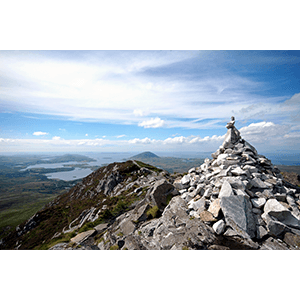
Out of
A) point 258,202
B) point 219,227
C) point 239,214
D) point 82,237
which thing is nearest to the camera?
point 219,227

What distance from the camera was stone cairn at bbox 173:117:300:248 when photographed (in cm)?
591

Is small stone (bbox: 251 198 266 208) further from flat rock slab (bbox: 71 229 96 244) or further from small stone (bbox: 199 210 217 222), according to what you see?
flat rock slab (bbox: 71 229 96 244)

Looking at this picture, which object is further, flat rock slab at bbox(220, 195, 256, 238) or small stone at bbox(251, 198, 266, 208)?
small stone at bbox(251, 198, 266, 208)

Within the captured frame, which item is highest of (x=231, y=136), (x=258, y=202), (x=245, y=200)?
(x=231, y=136)

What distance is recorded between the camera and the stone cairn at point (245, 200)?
19.4ft

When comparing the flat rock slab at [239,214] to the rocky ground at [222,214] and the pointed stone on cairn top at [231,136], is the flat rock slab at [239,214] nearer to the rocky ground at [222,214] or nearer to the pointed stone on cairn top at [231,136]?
the rocky ground at [222,214]

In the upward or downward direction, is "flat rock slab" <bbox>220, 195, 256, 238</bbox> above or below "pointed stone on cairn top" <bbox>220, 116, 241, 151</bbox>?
below

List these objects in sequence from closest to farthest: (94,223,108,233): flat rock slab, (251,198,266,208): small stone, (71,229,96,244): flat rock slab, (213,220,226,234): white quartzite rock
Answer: (213,220,226,234): white quartzite rock → (251,198,266,208): small stone → (71,229,96,244): flat rock slab → (94,223,108,233): flat rock slab

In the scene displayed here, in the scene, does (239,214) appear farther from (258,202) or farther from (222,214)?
(258,202)

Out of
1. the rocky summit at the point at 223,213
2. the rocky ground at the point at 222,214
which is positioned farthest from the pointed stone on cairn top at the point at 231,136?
the rocky ground at the point at 222,214

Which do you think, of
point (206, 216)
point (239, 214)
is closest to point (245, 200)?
point (239, 214)

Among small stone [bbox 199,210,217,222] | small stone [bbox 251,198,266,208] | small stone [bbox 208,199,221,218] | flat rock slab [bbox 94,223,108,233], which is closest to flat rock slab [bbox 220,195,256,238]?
small stone [bbox 208,199,221,218]

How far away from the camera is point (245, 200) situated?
6.45m
